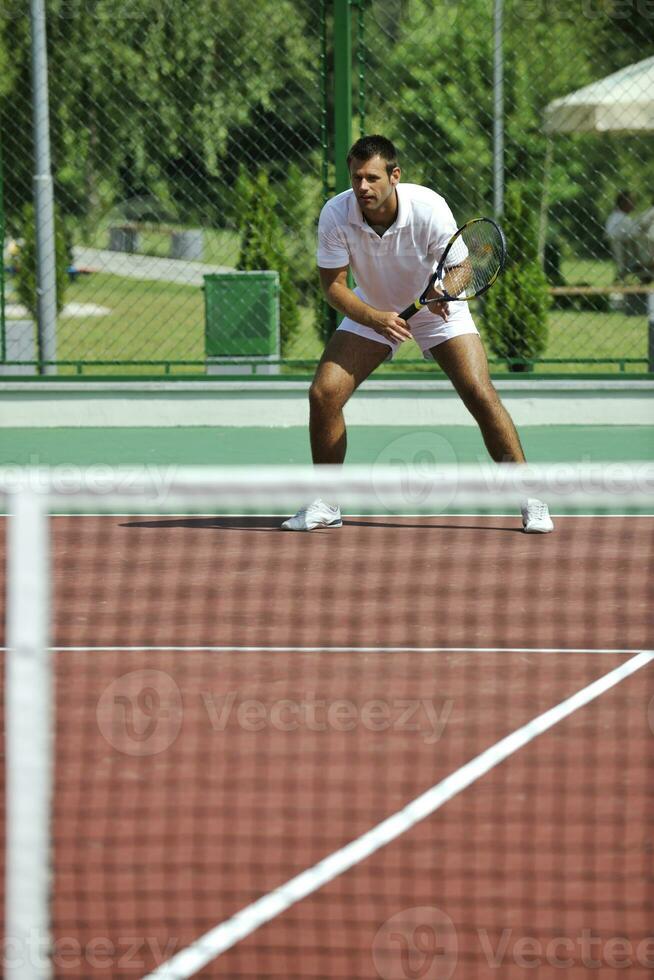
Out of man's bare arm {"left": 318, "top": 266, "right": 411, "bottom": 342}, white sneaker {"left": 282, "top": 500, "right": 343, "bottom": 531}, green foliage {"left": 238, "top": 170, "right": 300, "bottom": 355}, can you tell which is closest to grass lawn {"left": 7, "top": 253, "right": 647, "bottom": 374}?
green foliage {"left": 238, "top": 170, "right": 300, "bottom": 355}

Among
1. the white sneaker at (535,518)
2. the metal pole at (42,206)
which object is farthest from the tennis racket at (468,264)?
the metal pole at (42,206)

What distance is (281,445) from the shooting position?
31.0 ft

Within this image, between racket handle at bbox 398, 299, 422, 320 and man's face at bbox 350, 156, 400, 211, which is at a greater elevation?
man's face at bbox 350, 156, 400, 211

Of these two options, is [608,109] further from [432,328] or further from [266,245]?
[432,328]

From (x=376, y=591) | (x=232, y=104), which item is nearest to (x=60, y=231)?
(x=232, y=104)

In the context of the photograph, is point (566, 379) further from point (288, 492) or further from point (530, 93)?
point (530, 93)

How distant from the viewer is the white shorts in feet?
22.2

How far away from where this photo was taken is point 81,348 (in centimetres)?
1695

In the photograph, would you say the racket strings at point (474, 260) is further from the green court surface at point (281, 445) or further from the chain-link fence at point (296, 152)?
the chain-link fence at point (296, 152)

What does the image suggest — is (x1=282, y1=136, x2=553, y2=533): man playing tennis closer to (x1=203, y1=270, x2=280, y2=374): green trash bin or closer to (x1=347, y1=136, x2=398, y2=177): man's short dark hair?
(x1=347, y1=136, x2=398, y2=177): man's short dark hair


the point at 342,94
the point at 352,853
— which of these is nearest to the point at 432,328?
the point at 342,94

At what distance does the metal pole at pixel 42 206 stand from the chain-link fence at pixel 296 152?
0.89m

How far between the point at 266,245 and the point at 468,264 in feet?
19.0

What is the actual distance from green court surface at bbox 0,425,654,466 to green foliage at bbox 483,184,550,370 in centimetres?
150
